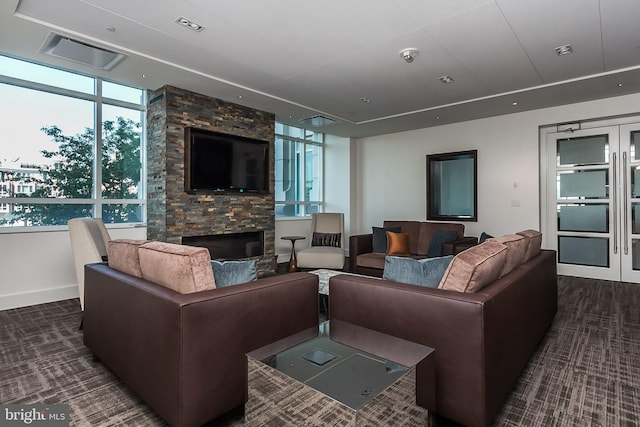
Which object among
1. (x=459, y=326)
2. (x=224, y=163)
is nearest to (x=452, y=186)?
(x=224, y=163)

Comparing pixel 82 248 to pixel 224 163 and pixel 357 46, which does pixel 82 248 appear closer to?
pixel 224 163

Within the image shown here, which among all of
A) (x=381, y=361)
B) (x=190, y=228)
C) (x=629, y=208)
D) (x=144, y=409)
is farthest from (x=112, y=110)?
(x=629, y=208)

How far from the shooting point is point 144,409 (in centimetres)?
187

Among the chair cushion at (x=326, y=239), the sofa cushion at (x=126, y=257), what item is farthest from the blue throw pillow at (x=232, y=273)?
the chair cushion at (x=326, y=239)

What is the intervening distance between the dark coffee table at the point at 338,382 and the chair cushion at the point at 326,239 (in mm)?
4226

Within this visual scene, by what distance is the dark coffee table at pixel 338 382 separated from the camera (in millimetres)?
1230

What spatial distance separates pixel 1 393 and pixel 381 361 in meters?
2.28

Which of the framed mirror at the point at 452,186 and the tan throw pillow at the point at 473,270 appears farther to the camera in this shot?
the framed mirror at the point at 452,186

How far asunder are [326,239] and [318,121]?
2130 millimetres

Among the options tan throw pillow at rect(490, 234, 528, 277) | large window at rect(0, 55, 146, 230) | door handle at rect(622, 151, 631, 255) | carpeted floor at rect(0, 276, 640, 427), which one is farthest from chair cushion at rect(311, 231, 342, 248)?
door handle at rect(622, 151, 631, 255)

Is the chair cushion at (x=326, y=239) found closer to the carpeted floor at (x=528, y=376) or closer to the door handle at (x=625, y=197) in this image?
the carpeted floor at (x=528, y=376)

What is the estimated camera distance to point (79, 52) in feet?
11.2

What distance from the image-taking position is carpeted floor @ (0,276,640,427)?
1.81 metres

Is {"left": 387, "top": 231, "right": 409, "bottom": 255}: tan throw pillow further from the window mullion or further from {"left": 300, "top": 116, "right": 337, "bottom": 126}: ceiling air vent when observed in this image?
the window mullion
